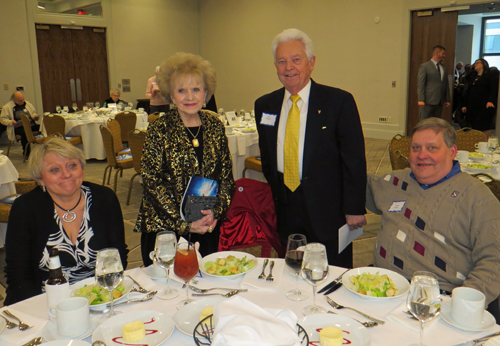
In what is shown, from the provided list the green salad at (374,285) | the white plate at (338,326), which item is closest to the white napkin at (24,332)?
the white plate at (338,326)

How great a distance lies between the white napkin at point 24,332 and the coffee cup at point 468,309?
1253 millimetres

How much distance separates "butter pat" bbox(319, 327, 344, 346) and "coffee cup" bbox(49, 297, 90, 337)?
694mm

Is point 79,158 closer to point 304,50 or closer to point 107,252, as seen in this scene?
point 107,252

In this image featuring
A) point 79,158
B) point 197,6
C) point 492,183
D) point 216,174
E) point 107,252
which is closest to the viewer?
point 107,252

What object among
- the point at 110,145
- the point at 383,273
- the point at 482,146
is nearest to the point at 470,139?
the point at 482,146

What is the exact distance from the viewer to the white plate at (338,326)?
4.08ft

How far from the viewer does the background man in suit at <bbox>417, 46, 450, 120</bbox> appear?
347 inches

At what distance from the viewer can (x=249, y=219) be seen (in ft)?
7.91

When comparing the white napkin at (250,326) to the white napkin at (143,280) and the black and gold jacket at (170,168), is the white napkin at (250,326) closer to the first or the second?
the white napkin at (143,280)

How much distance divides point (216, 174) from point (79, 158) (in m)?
0.67

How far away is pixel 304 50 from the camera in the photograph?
2336mm

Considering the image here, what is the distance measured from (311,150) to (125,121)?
5.83 metres

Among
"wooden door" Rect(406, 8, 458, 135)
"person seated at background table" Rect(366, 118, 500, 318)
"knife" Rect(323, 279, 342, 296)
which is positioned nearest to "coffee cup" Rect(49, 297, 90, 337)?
"knife" Rect(323, 279, 342, 296)

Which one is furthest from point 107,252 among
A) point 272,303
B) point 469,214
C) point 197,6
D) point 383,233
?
point 197,6
